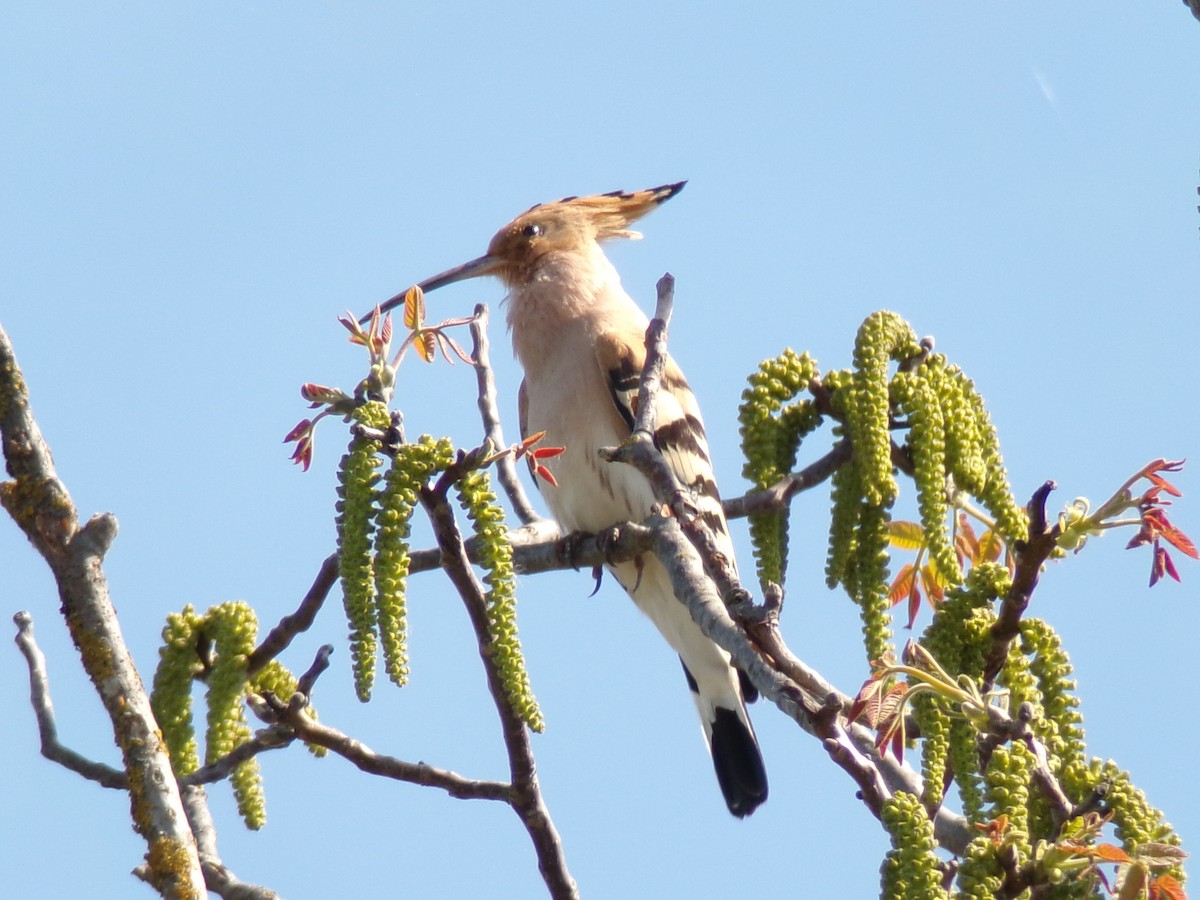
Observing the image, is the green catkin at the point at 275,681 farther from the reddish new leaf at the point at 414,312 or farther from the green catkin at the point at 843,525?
the green catkin at the point at 843,525

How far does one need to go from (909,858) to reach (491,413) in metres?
2.39

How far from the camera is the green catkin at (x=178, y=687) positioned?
2.42m

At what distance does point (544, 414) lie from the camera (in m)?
4.38

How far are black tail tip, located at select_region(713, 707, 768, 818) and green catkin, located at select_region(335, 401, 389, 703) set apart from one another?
2.07 m

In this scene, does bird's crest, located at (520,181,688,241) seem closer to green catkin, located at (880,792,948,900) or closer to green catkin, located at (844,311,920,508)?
green catkin, located at (844,311,920,508)

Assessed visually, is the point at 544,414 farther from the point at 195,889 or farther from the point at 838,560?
the point at 195,889

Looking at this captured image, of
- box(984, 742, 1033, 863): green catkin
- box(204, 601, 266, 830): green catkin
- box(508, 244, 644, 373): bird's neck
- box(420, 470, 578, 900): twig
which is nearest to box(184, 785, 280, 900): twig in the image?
box(204, 601, 266, 830): green catkin

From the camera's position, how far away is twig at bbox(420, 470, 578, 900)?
2.26 m

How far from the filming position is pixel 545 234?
5.05 m

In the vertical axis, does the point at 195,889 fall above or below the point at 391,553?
below

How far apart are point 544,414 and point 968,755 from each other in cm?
239

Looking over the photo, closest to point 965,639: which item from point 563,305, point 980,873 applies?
point 980,873

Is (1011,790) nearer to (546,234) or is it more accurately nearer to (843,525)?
(843,525)

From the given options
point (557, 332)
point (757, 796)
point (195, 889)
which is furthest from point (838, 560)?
point (557, 332)
